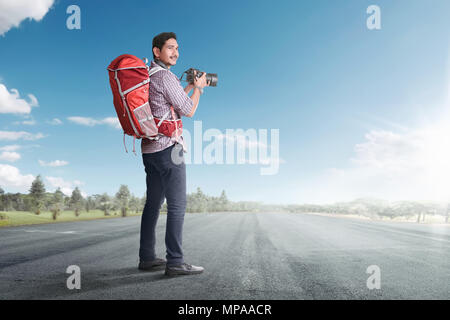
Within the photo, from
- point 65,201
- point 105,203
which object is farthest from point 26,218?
point 65,201

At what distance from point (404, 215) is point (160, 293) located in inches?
825

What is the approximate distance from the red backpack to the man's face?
462 millimetres

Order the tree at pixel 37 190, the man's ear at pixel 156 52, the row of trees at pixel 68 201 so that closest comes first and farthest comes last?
the man's ear at pixel 156 52 < the row of trees at pixel 68 201 < the tree at pixel 37 190

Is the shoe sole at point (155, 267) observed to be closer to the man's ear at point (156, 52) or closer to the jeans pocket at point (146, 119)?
the jeans pocket at point (146, 119)

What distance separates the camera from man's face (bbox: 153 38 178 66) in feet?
11.3

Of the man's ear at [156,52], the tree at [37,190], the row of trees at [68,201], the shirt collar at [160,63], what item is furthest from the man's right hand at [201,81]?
the tree at [37,190]

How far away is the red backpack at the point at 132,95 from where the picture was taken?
9.60 ft

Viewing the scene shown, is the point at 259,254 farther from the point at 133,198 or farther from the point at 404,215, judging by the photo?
the point at 133,198

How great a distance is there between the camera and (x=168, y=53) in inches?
135

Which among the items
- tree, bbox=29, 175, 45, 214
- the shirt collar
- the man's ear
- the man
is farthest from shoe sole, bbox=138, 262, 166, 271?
tree, bbox=29, 175, 45, 214

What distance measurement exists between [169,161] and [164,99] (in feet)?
2.25

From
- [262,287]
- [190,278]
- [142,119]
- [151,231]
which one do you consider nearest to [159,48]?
[142,119]

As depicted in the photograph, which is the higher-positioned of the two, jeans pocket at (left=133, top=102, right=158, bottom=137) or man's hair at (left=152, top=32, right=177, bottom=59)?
man's hair at (left=152, top=32, right=177, bottom=59)

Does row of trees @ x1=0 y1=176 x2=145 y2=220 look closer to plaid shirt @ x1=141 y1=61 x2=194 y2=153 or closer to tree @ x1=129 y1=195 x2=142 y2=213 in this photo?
tree @ x1=129 y1=195 x2=142 y2=213
